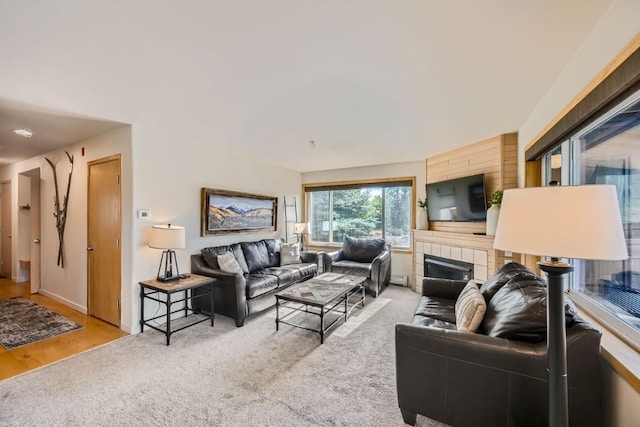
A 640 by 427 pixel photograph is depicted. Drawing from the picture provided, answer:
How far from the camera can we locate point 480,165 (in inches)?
160

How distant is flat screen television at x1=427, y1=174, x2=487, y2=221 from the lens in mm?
3914

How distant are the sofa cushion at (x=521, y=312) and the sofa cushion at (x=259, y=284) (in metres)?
2.58

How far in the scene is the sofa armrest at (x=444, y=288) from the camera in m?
2.91

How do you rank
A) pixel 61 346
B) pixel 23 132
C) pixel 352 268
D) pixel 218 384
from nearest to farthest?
1. pixel 218 384
2. pixel 61 346
3. pixel 23 132
4. pixel 352 268

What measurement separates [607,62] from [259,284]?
12.0ft

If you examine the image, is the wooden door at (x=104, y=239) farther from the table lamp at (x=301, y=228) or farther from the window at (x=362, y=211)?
the window at (x=362, y=211)

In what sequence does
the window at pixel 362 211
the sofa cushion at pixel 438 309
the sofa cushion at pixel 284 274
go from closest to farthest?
the sofa cushion at pixel 438 309 < the sofa cushion at pixel 284 274 < the window at pixel 362 211

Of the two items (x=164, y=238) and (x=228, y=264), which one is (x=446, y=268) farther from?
(x=164, y=238)

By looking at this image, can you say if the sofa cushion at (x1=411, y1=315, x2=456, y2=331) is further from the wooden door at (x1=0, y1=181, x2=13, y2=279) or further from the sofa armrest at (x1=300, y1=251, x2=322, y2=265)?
the wooden door at (x1=0, y1=181, x2=13, y2=279)

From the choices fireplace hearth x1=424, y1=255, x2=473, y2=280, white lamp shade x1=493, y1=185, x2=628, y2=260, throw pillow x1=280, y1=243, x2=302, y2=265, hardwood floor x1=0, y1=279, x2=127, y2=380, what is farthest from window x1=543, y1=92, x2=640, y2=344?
→ hardwood floor x1=0, y1=279, x2=127, y2=380

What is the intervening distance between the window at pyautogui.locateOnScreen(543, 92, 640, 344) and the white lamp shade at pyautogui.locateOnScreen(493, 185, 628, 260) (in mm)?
813

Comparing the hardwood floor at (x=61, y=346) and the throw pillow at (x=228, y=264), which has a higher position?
the throw pillow at (x=228, y=264)

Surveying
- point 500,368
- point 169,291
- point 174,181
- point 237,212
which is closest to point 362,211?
point 237,212

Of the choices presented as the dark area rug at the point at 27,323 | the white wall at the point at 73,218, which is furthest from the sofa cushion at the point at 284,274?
the dark area rug at the point at 27,323
